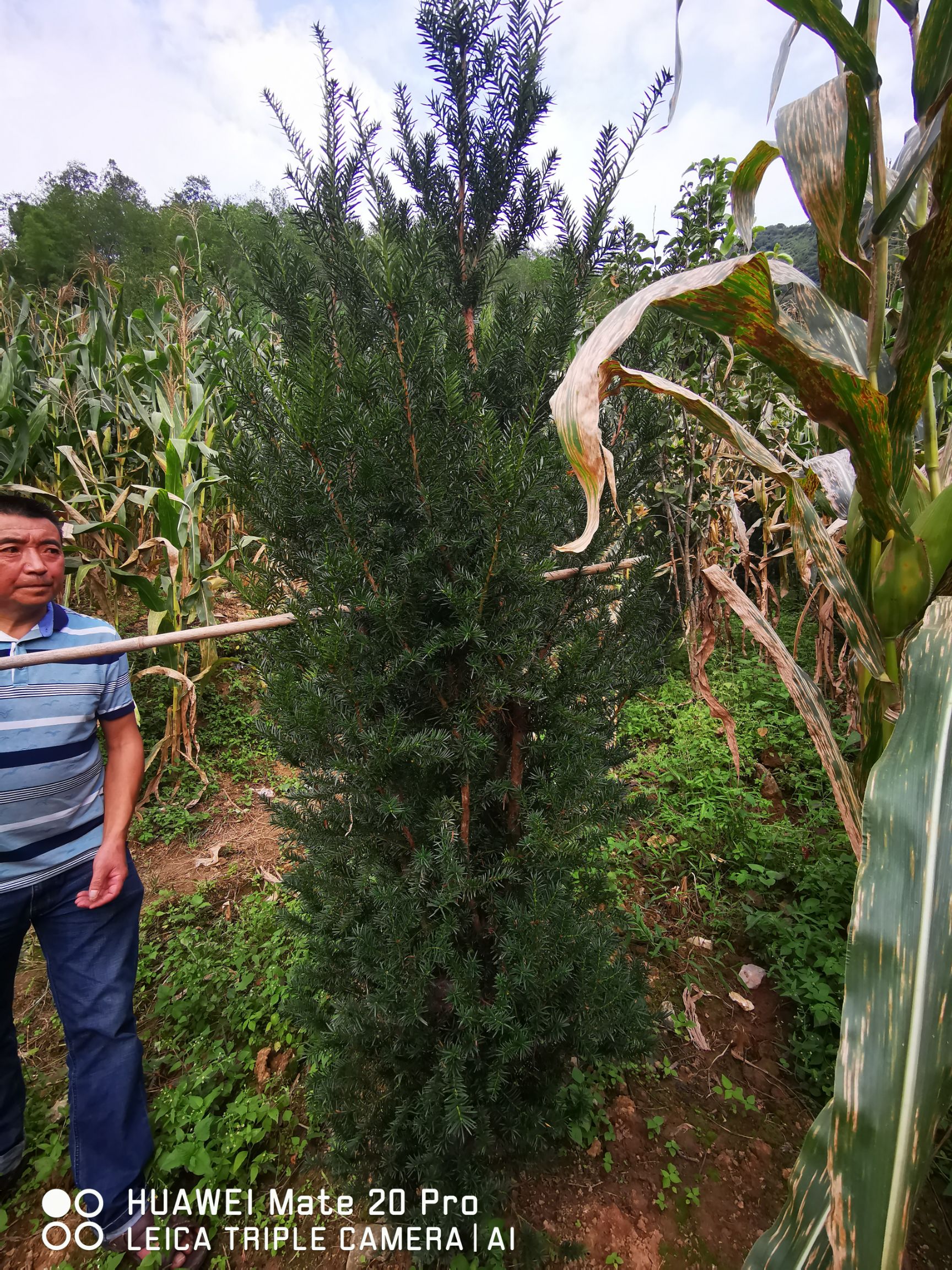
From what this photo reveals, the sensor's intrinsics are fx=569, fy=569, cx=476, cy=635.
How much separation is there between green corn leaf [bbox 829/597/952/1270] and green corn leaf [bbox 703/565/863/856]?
0.23 metres

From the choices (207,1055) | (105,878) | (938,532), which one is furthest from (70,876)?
(938,532)

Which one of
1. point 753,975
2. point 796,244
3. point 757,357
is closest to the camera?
point 757,357

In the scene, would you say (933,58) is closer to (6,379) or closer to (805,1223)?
(805,1223)

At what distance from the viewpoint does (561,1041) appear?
132 cm

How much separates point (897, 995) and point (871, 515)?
652 mm

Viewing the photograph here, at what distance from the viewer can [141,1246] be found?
1.54 m

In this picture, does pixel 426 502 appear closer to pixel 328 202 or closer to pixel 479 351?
pixel 479 351

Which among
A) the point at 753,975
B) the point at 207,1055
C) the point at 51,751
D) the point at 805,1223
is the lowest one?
the point at 207,1055

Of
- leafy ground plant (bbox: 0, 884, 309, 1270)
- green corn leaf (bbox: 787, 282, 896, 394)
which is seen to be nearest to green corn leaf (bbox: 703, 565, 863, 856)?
green corn leaf (bbox: 787, 282, 896, 394)

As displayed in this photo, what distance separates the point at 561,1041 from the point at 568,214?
6.05 ft

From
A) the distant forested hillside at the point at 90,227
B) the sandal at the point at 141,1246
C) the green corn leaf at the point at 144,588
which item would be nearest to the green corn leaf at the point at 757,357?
the sandal at the point at 141,1246

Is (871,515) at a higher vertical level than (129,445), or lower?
lower

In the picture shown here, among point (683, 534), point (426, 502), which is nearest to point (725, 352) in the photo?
point (683, 534)

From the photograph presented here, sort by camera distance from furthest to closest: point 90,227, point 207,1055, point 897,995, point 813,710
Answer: point 90,227
point 207,1055
point 813,710
point 897,995
